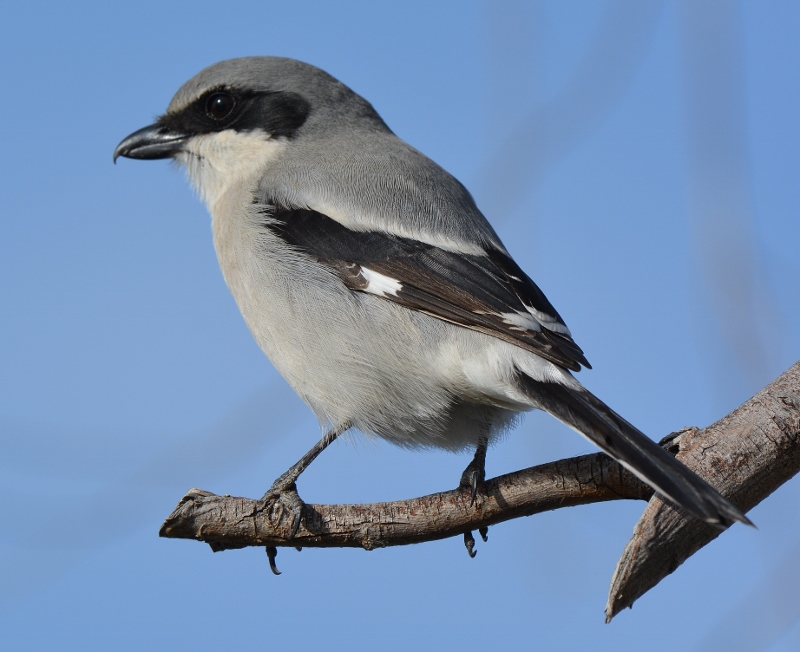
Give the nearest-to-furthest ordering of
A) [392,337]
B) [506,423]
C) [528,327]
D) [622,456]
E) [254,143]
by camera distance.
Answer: [622,456], [528,327], [392,337], [506,423], [254,143]

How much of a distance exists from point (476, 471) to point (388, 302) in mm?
686

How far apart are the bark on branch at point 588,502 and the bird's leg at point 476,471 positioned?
0.04m

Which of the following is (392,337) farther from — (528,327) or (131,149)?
(131,149)

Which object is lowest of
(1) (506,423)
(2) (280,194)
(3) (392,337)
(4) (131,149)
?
(1) (506,423)

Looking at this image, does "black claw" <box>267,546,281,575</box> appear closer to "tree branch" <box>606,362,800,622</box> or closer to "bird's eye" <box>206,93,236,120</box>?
"tree branch" <box>606,362,800,622</box>

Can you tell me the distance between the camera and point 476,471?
316cm

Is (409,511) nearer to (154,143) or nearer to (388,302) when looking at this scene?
(388,302)

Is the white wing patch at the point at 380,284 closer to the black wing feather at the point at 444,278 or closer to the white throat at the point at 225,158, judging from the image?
the black wing feather at the point at 444,278

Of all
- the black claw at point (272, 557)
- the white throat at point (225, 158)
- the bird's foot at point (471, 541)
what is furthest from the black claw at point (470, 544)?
the white throat at point (225, 158)

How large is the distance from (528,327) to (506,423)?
61cm

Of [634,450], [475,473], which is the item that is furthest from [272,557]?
[634,450]

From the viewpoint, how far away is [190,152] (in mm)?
4262

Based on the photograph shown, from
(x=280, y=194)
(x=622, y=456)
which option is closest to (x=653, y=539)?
(x=622, y=456)

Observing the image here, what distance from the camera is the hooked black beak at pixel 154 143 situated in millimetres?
4270
